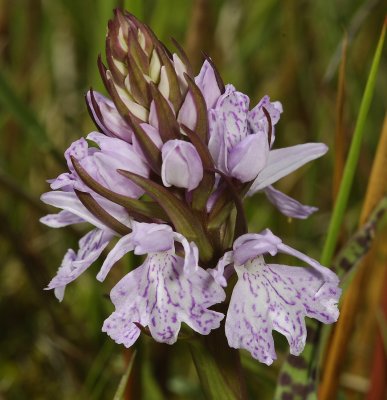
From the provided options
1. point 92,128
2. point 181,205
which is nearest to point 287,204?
point 181,205

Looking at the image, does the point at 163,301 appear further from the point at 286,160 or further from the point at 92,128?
the point at 92,128

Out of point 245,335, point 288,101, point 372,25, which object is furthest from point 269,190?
point 372,25

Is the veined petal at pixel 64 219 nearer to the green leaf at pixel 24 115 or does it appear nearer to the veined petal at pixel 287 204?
the veined petal at pixel 287 204

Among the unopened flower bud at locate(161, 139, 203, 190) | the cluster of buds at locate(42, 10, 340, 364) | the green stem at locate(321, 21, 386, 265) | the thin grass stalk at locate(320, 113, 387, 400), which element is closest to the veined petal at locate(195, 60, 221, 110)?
the cluster of buds at locate(42, 10, 340, 364)

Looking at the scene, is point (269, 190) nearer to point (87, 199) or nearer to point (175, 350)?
point (87, 199)

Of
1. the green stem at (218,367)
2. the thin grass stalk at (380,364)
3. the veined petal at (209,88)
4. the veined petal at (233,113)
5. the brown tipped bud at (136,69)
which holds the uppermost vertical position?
the brown tipped bud at (136,69)

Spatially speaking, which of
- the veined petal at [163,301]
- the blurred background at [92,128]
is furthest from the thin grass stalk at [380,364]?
the veined petal at [163,301]
